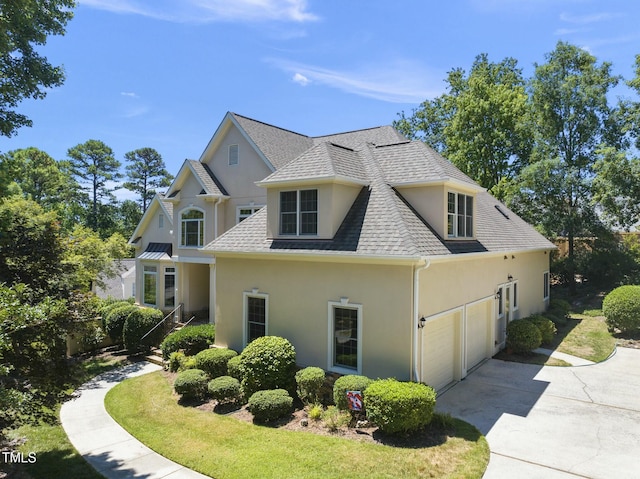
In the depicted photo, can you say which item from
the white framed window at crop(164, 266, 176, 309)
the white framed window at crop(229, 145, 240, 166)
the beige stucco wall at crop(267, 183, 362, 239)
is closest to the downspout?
the beige stucco wall at crop(267, 183, 362, 239)

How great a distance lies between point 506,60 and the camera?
4122 centimetres

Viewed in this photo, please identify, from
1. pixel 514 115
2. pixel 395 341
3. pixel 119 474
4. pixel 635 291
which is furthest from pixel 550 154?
pixel 119 474

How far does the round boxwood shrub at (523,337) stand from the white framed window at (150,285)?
752 inches

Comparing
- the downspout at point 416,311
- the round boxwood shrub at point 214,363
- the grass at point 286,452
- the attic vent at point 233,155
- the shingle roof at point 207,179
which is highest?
the attic vent at point 233,155

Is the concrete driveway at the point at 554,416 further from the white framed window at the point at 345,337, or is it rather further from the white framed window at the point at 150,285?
the white framed window at the point at 150,285

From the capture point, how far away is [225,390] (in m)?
11.2

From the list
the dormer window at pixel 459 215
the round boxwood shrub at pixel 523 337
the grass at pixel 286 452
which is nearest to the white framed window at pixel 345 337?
the grass at pixel 286 452

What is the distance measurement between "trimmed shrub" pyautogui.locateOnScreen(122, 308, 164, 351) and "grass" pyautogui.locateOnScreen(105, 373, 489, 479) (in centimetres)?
790

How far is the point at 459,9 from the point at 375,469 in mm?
13670

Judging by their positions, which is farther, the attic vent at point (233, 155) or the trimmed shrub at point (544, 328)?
the attic vent at point (233, 155)

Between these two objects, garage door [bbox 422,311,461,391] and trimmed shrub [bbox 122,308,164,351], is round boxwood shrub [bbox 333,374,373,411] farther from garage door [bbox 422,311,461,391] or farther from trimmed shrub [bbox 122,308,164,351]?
trimmed shrub [bbox 122,308,164,351]

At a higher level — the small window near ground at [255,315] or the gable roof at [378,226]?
the gable roof at [378,226]

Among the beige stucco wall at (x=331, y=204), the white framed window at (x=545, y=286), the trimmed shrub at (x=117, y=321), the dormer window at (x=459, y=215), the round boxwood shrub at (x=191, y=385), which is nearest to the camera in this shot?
the round boxwood shrub at (x=191, y=385)

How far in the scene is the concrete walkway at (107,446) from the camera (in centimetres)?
802
